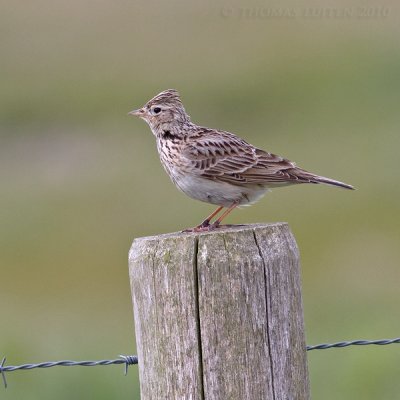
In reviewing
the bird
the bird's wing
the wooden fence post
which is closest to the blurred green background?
the bird

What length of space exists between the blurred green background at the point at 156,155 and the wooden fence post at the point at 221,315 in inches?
199

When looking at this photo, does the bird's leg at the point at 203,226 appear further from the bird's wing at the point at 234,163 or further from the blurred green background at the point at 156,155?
the blurred green background at the point at 156,155

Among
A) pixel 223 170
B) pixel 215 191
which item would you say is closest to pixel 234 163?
pixel 223 170

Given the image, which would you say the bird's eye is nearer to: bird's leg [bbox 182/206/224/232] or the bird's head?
the bird's head

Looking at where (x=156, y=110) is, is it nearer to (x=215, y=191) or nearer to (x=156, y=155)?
(x=215, y=191)

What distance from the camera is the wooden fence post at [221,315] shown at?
18.3 ft

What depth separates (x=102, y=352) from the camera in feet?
41.3

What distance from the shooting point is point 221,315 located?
5570mm

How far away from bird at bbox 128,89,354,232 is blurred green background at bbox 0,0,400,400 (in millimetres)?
2688

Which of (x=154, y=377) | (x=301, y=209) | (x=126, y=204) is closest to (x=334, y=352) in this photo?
(x=154, y=377)

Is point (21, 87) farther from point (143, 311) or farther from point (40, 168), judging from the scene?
point (143, 311)

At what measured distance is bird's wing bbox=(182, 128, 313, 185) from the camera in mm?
8391

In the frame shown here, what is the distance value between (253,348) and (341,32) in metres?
31.1

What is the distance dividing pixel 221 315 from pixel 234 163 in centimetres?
301
